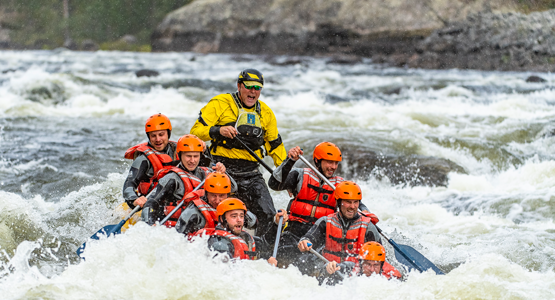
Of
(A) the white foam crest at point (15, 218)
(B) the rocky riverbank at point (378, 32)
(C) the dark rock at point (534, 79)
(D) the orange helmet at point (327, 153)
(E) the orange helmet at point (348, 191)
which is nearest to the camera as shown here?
(E) the orange helmet at point (348, 191)

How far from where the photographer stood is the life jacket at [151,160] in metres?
6.04

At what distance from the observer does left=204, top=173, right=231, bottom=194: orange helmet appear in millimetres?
5082

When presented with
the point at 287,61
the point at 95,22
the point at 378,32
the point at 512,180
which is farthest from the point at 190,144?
the point at 95,22

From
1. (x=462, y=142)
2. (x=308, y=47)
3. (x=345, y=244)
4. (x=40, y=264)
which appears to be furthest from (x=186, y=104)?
(x=308, y=47)

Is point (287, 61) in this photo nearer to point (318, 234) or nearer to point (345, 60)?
point (345, 60)

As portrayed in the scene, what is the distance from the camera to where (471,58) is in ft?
84.6

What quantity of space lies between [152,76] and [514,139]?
14059 millimetres

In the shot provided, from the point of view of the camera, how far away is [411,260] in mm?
5355

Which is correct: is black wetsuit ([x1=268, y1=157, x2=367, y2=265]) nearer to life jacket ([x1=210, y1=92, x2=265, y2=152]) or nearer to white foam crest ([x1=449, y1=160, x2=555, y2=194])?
life jacket ([x1=210, y1=92, x2=265, y2=152])

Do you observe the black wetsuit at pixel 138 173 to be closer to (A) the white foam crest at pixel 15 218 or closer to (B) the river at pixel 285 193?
(B) the river at pixel 285 193

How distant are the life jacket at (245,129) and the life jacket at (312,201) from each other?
630mm

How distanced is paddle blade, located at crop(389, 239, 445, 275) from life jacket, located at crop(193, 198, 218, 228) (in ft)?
5.61

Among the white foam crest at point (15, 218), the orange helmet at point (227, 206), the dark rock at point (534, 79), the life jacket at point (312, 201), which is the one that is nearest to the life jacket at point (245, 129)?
the life jacket at point (312, 201)

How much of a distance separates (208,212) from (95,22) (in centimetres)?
5946
